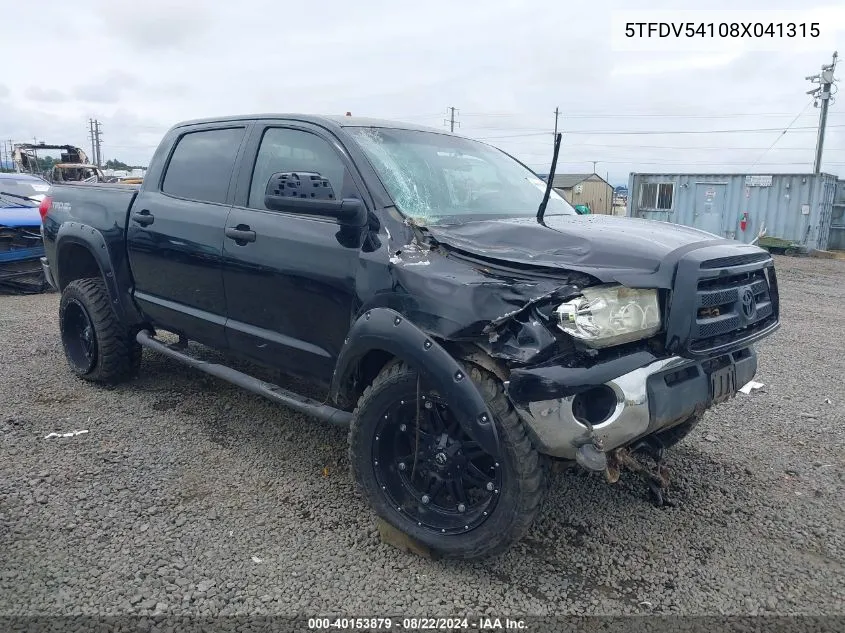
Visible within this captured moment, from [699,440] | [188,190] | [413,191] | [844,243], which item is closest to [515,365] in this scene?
[413,191]

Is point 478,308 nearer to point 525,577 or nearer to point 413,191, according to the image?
point 413,191

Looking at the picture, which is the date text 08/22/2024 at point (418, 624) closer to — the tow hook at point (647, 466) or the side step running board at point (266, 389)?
the tow hook at point (647, 466)

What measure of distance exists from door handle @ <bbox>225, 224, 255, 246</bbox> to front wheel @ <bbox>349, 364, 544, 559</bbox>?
1.16 metres

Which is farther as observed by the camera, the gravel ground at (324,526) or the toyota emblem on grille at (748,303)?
the toyota emblem on grille at (748,303)

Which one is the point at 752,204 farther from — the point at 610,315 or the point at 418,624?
the point at 418,624

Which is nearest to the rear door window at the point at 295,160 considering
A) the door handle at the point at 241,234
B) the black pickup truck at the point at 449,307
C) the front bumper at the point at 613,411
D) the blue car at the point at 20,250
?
the black pickup truck at the point at 449,307

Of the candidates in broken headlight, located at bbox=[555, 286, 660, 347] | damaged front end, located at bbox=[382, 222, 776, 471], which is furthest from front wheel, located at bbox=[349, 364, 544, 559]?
broken headlight, located at bbox=[555, 286, 660, 347]

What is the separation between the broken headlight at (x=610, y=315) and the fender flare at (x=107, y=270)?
3.32 metres

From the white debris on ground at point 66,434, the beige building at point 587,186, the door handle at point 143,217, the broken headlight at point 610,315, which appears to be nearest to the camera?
the broken headlight at point 610,315

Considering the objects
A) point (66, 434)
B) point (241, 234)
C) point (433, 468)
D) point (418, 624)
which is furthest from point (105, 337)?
point (418, 624)

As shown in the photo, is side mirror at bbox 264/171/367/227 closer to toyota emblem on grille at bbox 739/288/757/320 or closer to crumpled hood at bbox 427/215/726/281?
crumpled hood at bbox 427/215/726/281

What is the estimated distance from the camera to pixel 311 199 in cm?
287

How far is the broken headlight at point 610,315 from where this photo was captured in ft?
7.73

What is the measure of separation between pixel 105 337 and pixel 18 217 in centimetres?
560
